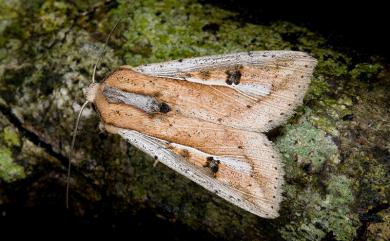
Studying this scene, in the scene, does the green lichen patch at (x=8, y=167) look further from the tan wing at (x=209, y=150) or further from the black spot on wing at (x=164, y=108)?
the black spot on wing at (x=164, y=108)

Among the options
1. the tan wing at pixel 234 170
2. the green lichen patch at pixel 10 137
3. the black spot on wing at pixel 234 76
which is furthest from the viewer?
the green lichen patch at pixel 10 137

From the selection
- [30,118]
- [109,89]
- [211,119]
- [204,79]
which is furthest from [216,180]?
[30,118]

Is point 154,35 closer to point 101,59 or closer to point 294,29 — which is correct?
Answer: point 101,59

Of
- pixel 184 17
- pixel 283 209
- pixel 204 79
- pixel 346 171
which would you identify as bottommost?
pixel 283 209

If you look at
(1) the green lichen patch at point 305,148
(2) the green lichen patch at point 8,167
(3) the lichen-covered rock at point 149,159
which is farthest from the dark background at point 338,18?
(2) the green lichen patch at point 8,167

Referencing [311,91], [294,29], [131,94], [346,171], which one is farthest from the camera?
[294,29]

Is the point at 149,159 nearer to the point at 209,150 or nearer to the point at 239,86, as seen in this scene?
the point at 209,150

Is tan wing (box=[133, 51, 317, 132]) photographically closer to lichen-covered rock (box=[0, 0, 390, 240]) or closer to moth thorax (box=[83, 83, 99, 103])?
lichen-covered rock (box=[0, 0, 390, 240])

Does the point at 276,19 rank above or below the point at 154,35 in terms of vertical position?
above
